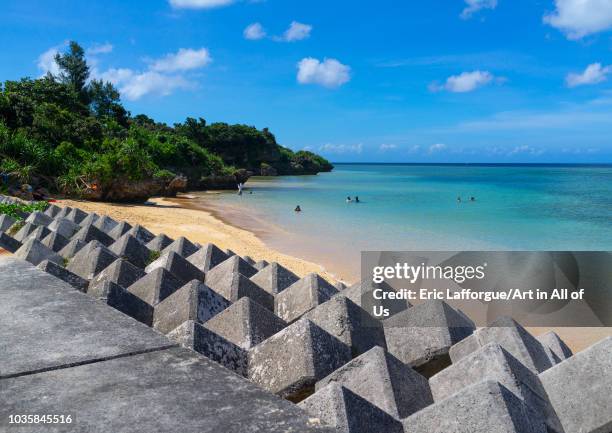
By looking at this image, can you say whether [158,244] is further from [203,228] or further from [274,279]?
[203,228]

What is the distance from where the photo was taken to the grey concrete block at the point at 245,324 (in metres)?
3.31

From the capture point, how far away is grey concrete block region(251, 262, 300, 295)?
5258mm

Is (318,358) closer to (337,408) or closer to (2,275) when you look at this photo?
(337,408)

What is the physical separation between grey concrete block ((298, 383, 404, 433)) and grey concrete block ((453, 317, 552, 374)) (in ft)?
4.30

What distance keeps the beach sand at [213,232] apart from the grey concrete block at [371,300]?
421 cm

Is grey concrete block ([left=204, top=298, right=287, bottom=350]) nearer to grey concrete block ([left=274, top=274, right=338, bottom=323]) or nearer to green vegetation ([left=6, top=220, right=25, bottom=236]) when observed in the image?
grey concrete block ([left=274, top=274, right=338, bottom=323])

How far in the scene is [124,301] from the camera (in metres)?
3.86

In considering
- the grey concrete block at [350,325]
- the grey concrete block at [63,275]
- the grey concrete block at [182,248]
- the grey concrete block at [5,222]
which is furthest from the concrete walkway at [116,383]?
the grey concrete block at [5,222]

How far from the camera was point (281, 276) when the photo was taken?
5457mm

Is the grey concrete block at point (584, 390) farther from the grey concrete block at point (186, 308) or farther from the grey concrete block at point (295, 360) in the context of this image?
the grey concrete block at point (186, 308)

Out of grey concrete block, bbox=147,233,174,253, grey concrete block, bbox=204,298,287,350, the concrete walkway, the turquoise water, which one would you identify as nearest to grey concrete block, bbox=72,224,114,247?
grey concrete block, bbox=147,233,174,253

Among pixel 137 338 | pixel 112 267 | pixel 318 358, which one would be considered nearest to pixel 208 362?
pixel 137 338

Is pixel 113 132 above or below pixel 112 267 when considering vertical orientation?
above

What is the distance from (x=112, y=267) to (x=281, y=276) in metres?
1.64
